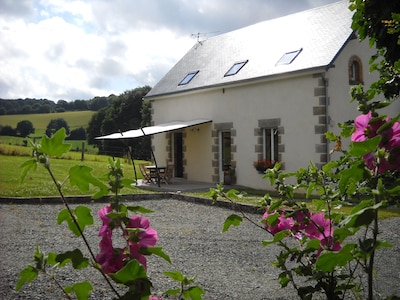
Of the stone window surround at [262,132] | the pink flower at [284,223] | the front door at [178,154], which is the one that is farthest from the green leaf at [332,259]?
the front door at [178,154]

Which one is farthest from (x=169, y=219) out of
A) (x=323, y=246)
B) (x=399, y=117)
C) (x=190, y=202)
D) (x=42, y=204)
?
(x=399, y=117)

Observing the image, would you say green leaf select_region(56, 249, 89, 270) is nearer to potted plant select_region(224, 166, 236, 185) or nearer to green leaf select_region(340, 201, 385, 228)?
green leaf select_region(340, 201, 385, 228)

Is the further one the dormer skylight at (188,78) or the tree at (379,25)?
the dormer skylight at (188,78)

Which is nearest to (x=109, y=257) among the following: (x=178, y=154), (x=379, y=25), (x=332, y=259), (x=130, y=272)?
(x=130, y=272)

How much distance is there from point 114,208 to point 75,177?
0.17 m

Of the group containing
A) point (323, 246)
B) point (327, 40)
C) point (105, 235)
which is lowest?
point (323, 246)

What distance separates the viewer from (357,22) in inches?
136

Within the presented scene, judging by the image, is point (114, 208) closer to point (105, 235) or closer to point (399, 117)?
point (105, 235)

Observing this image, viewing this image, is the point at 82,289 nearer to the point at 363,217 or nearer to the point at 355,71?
the point at 363,217

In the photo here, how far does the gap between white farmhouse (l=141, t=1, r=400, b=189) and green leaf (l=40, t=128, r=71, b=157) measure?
1112 centimetres

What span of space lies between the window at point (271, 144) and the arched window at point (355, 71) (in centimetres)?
283

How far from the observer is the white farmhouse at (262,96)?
13406 mm

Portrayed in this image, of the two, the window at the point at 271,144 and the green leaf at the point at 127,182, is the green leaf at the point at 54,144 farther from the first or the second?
the window at the point at 271,144

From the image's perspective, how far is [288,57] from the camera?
47.9 ft
